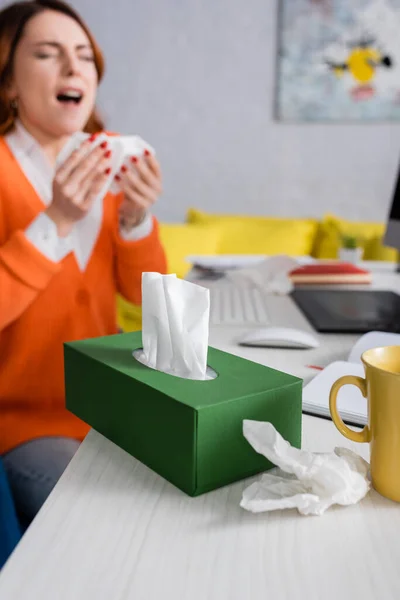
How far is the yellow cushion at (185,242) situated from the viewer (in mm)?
2277

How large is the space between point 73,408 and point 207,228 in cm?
194

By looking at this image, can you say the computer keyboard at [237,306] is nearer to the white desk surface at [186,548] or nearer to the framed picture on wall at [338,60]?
the white desk surface at [186,548]

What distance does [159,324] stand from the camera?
0.48 meters

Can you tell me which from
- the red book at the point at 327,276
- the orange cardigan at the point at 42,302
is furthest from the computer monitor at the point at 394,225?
the orange cardigan at the point at 42,302

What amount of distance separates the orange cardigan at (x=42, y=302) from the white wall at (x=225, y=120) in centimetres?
164

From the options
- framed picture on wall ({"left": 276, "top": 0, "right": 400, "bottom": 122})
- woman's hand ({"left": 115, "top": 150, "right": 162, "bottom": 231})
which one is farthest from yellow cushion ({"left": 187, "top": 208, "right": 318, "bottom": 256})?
woman's hand ({"left": 115, "top": 150, "right": 162, "bottom": 231})

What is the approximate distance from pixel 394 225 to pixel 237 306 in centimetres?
38

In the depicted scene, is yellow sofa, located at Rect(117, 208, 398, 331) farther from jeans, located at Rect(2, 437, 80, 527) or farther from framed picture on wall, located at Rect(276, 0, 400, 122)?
jeans, located at Rect(2, 437, 80, 527)

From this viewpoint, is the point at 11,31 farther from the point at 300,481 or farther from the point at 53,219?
the point at 300,481

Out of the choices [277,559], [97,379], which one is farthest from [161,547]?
[97,379]

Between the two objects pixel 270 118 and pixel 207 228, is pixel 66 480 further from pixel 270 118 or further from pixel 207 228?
pixel 270 118

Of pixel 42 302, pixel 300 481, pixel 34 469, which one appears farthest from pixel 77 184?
pixel 300 481

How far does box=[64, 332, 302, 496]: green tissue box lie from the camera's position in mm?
405

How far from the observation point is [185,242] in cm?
234
